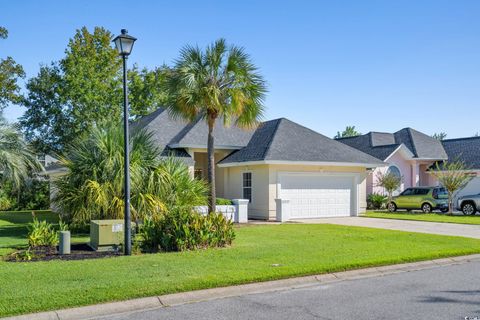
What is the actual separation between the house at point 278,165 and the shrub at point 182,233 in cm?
893

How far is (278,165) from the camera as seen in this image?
21.3 m

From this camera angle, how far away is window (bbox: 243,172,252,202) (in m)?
A: 22.4

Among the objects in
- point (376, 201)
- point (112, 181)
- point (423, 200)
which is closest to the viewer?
point (112, 181)

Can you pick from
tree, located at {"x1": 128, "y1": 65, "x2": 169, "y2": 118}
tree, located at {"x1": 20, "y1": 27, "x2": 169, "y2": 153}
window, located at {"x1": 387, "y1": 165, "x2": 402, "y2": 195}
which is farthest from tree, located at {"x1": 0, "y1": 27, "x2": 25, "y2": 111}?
window, located at {"x1": 387, "y1": 165, "x2": 402, "y2": 195}

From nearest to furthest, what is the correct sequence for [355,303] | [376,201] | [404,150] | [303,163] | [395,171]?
[355,303], [303,163], [376,201], [404,150], [395,171]

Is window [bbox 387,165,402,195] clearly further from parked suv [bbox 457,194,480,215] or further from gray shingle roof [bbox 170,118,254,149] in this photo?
gray shingle roof [bbox 170,118,254,149]

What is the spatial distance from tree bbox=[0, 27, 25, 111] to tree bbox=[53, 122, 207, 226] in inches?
849

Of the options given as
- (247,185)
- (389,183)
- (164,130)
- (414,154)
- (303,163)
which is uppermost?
(164,130)

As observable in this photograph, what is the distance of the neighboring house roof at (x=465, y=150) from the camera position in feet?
103

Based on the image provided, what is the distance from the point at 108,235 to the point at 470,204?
2211 cm

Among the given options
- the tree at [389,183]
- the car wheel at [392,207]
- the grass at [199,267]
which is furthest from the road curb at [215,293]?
the car wheel at [392,207]

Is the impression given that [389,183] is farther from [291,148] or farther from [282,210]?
[282,210]

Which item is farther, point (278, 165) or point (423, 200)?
point (423, 200)

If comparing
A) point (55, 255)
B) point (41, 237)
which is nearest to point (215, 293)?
point (55, 255)
